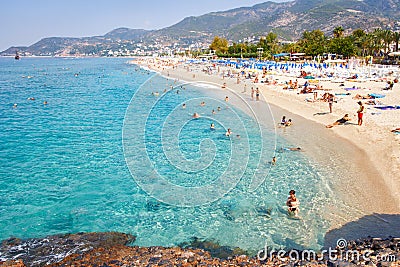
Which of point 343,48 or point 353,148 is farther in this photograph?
point 343,48

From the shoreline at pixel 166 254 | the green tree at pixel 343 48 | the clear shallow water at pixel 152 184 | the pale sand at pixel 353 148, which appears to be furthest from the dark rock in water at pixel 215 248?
the green tree at pixel 343 48

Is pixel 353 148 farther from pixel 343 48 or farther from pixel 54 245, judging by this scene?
pixel 343 48

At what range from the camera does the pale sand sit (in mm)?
9664

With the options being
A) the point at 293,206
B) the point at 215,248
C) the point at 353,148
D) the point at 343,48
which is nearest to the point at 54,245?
the point at 215,248

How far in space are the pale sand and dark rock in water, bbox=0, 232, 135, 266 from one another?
6.14 metres

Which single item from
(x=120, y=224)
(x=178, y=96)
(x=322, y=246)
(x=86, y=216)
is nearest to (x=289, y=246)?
(x=322, y=246)

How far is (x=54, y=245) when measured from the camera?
8.05m

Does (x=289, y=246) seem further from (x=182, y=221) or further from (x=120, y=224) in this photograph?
(x=120, y=224)

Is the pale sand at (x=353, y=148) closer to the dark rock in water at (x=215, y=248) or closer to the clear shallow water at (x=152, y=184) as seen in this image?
the clear shallow water at (x=152, y=184)

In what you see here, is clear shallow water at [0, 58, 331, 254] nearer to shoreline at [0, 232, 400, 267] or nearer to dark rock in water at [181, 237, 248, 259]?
dark rock in water at [181, 237, 248, 259]

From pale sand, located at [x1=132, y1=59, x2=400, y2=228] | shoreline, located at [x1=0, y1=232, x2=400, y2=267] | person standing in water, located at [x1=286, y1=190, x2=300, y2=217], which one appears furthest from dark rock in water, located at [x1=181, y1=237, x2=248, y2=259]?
pale sand, located at [x1=132, y1=59, x2=400, y2=228]

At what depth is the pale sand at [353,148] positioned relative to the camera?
9.66 metres

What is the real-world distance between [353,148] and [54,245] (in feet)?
42.5

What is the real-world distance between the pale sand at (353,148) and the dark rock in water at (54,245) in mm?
6144
